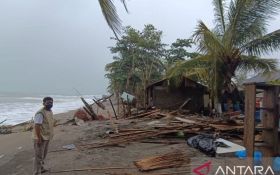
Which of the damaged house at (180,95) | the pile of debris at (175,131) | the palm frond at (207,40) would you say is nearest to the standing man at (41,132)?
the pile of debris at (175,131)

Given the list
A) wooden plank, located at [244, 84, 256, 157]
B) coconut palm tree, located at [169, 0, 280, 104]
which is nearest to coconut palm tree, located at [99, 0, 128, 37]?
wooden plank, located at [244, 84, 256, 157]

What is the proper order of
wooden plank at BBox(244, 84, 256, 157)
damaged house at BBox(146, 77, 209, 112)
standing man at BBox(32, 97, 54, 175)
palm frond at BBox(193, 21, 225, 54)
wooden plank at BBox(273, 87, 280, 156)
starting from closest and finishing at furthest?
wooden plank at BBox(244, 84, 256, 157)
wooden plank at BBox(273, 87, 280, 156)
standing man at BBox(32, 97, 54, 175)
palm frond at BBox(193, 21, 225, 54)
damaged house at BBox(146, 77, 209, 112)

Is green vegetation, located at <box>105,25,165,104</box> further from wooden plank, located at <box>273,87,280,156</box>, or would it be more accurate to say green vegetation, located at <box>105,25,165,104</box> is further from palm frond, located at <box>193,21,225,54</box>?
wooden plank, located at <box>273,87,280,156</box>

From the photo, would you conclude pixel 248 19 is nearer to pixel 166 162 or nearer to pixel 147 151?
pixel 147 151

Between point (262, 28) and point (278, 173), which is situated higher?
point (262, 28)

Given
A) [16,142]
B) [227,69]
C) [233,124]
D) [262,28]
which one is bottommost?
[16,142]

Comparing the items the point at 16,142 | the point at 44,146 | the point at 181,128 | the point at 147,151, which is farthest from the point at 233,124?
the point at 16,142

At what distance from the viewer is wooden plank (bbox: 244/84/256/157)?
204 inches

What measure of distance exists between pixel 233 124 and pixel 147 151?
3.18 meters

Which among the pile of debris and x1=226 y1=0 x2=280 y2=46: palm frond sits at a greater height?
x1=226 y1=0 x2=280 y2=46: palm frond

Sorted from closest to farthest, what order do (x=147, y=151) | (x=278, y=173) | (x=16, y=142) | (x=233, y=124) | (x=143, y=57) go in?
(x=278, y=173), (x=147, y=151), (x=233, y=124), (x=16, y=142), (x=143, y=57)

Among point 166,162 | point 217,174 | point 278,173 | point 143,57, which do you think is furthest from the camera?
point 143,57

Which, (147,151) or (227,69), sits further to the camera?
(227,69)

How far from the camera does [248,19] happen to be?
14.3m
